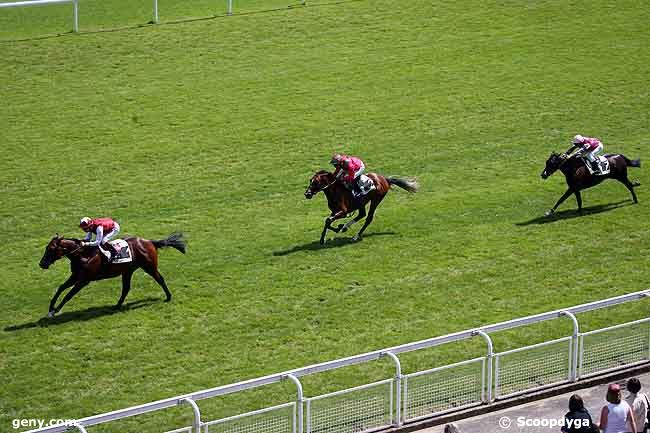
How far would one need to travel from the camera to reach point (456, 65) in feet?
110

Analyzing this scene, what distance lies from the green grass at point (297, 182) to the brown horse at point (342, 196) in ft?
1.57

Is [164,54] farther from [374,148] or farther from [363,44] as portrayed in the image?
[374,148]

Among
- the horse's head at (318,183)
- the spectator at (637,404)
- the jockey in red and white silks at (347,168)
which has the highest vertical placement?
the jockey in red and white silks at (347,168)

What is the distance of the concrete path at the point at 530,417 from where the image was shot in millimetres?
14969

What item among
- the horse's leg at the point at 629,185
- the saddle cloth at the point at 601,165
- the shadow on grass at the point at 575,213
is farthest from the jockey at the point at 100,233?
the horse's leg at the point at 629,185

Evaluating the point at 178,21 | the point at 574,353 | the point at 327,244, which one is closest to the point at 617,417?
the point at 574,353

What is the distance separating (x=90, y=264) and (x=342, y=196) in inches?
215

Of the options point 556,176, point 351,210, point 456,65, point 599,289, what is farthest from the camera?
point 456,65

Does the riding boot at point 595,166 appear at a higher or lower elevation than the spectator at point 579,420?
higher

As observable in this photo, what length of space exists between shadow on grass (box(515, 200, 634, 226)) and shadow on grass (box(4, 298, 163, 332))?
8.34 metres

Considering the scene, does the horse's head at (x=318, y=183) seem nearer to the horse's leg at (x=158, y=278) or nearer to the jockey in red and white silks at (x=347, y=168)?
the jockey in red and white silks at (x=347, y=168)

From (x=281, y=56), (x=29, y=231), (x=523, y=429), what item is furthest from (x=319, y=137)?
(x=523, y=429)

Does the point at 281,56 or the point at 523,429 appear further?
the point at 281,56

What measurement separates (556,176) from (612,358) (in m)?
10.2
